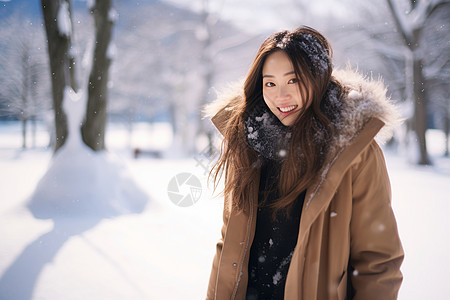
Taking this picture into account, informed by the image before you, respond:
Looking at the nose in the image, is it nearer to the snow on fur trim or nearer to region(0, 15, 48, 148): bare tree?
the snow on fur trim

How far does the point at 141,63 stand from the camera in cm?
1823

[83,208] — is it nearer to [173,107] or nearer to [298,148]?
[298,148]

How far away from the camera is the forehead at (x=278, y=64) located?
129 cm

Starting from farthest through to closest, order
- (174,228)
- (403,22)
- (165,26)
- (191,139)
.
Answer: (191,139), (165,26), (403,22), (174,228)

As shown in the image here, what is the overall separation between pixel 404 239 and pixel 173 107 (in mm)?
18098

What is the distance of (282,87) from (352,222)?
68 centimetres

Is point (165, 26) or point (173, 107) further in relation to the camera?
point (173, 107)

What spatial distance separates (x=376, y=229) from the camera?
112cm

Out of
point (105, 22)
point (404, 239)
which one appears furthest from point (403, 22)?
point (105, 22)

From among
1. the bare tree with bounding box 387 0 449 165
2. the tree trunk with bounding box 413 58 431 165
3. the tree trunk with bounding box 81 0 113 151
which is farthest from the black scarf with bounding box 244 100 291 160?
the tree trunk with bounding box 413 58 431 165

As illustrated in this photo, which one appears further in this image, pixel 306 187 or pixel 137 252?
pixel 137 252

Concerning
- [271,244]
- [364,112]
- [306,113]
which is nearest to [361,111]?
[364,112]

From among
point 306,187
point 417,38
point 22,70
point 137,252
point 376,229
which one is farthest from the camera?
point 22,70

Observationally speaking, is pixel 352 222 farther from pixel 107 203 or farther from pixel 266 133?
pixel 107 203
